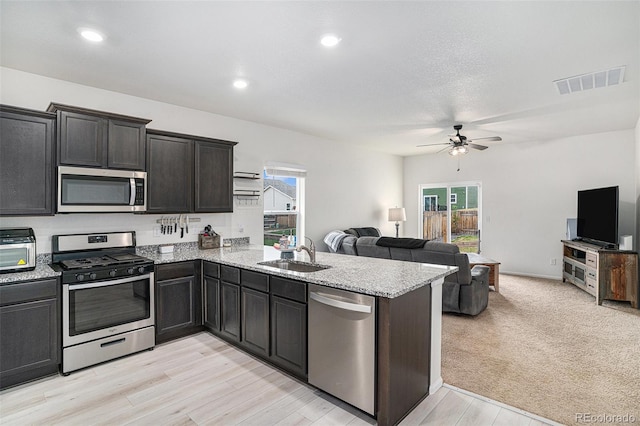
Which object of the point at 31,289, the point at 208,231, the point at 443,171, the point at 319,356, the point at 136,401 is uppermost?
the point at 443,171

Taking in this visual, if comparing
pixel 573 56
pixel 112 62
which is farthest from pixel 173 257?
pixel 573 56

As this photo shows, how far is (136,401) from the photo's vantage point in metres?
2.43

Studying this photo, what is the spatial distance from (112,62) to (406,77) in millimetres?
2734

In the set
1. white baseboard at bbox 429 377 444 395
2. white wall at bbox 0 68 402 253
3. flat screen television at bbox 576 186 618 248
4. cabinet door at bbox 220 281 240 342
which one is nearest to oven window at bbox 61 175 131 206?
white wall at bbox 0 68 402 253

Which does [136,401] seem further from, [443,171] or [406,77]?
[443,171]

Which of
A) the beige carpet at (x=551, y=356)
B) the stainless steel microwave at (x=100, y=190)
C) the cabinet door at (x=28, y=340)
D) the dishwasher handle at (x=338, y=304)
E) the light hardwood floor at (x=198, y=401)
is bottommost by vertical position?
the light hardwood floor at (x=198, y=401)

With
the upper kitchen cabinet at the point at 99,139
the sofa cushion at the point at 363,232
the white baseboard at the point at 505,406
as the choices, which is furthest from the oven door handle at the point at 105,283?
the sofa cushion at the point at 363,232

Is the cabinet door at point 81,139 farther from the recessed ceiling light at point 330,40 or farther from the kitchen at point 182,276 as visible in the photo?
the recessed ceiling light at point 330,40

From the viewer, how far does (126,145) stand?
3.32 m

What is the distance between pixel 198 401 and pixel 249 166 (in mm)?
3247

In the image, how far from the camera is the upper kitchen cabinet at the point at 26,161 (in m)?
2.69

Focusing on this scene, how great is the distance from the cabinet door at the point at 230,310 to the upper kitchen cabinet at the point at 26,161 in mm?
1695

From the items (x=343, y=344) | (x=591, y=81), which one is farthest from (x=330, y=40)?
(x=591, y=81)

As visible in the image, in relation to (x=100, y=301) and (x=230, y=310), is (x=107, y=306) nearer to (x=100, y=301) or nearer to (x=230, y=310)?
(x=100, y=301)
